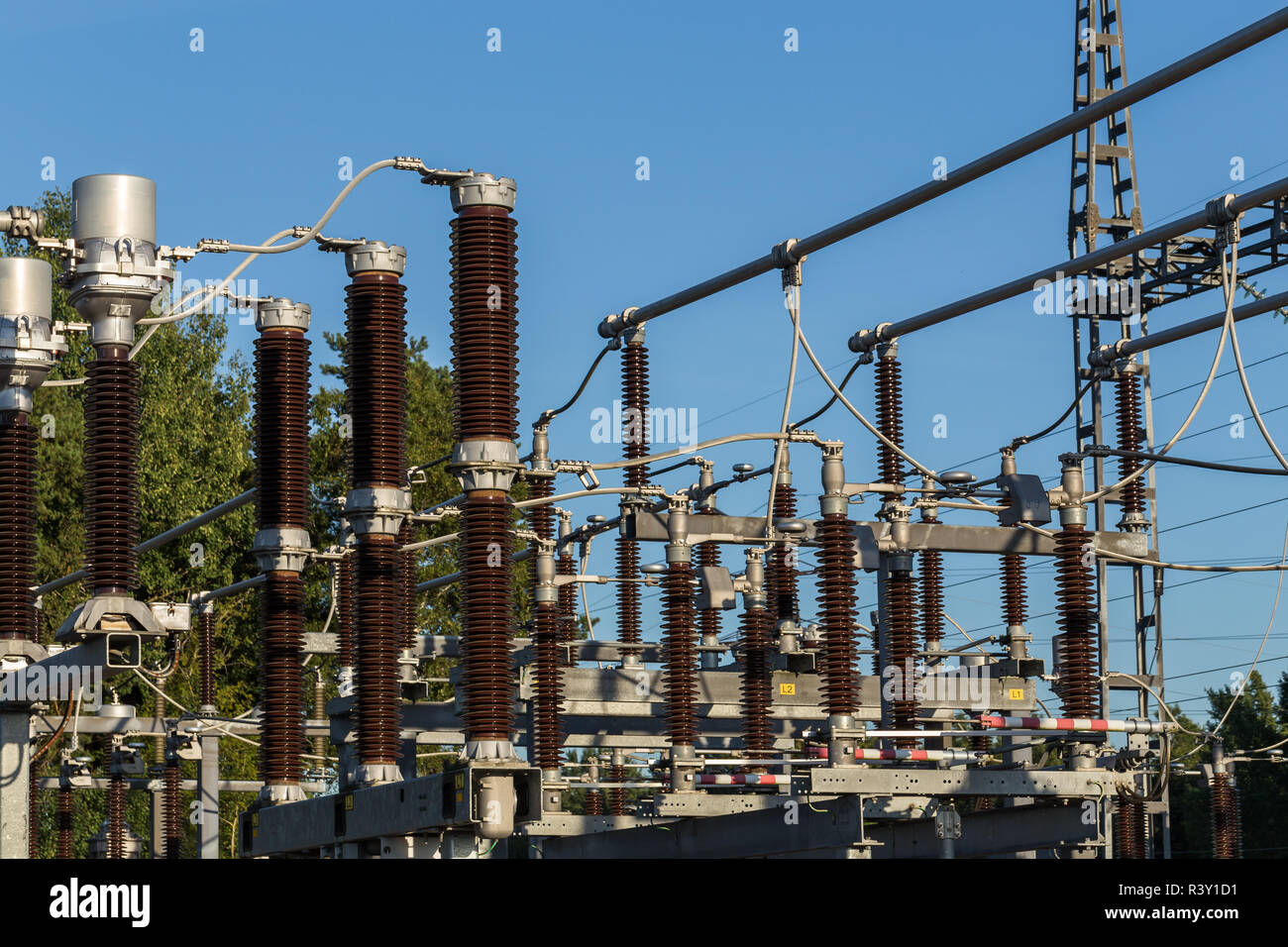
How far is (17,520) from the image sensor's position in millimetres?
13672

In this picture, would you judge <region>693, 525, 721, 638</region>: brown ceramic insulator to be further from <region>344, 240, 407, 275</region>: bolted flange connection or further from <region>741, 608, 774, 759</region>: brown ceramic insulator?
<region>344, 240, 407, 275</region>: bolted flange connection

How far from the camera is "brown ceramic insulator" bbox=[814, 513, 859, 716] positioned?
14.8 meters

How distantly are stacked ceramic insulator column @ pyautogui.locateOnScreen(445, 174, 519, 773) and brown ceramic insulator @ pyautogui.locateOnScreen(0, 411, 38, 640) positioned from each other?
3.70 metres

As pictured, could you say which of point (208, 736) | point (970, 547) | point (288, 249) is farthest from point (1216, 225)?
point (208, 736)

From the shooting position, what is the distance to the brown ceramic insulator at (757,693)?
17.4 m

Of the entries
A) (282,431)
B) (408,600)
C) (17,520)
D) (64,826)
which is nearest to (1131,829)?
(408,600)

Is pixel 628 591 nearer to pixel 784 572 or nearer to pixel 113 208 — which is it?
pixel 784 572

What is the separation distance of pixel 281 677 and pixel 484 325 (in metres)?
4.51

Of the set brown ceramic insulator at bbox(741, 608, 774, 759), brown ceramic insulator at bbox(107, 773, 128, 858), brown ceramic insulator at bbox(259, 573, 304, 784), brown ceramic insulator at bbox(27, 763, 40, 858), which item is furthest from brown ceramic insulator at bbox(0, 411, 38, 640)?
brown ceramic insulator at bbox(107, 773, 128, 858)

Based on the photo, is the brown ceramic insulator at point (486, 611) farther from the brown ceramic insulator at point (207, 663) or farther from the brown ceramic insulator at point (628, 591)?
the brown ceramic insulator at point (207, 663)

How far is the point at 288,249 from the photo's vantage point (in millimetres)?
12344

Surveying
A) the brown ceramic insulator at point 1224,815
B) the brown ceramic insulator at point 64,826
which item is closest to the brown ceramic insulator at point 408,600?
the brown ceramic insulator at point 64,826

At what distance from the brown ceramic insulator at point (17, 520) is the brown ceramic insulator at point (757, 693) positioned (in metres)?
6.51
